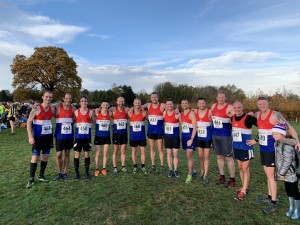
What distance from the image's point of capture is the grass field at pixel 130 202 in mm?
4285

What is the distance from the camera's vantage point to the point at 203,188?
18.8 feet

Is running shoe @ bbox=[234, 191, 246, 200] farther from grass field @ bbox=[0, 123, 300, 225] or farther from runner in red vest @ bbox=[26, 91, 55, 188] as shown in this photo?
runner in red vest @ bbox=[26, 91, 55, 188]

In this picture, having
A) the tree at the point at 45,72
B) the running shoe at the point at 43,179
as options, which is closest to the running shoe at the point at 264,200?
the running shoe at the point at 43,179

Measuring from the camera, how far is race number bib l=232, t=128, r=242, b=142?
527 cm

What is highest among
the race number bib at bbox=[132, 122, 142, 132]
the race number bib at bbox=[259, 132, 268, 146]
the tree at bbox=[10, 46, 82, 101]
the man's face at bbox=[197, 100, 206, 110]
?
the tree at bbox=[10, 46, 82, 101]

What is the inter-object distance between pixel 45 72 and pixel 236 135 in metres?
38.7

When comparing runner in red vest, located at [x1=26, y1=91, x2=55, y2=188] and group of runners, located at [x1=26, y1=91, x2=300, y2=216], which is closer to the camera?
group of runners, located at [x1=26, y1=91, x2=300, y2=216]

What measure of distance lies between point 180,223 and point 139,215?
0.74 m

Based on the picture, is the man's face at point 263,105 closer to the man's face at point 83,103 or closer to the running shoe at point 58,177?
the man's face at point 83,103

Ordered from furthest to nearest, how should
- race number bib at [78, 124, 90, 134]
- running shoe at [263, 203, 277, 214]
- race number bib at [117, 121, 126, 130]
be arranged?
race number bib at [117, 121, 126, 130] → race number bib at [78, 124, 90, 134] → running shoe at [263, 203, 277, 214]

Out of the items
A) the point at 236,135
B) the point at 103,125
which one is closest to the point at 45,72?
the point at 103,125

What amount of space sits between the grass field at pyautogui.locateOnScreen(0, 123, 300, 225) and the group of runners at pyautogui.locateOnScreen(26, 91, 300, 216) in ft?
1.11

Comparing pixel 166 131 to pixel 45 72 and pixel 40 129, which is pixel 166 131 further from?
pixel 45 72

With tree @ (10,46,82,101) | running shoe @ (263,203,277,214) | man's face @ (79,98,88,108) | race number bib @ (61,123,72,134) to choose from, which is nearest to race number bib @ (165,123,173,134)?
man's face @ (79,98,88,108)
